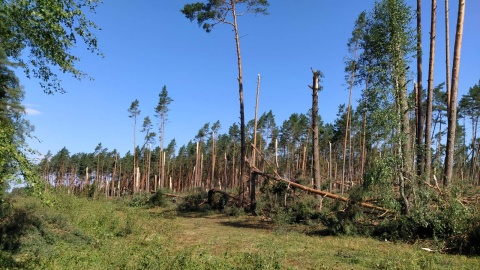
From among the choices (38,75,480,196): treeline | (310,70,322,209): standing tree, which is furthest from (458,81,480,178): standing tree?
(310,70,322,209): standing tree

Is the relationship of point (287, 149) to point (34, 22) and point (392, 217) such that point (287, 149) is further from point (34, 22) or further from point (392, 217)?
point (34, 22)

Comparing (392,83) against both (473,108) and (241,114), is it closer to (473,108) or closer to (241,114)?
(241,114)

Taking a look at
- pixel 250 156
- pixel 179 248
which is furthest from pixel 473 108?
pixel 179 248

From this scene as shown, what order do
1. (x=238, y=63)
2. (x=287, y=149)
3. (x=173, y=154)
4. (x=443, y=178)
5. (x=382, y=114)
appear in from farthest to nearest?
(x=173, y=154) < (x=287, y=149) < (x=238, y=63) < (x=443, y=178) < (x=382, y=114)

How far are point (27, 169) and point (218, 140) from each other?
209 feet

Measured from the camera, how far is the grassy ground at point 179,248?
7.73 meters

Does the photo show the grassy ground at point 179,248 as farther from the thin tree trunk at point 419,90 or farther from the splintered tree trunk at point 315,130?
the splintered tree trunk at point 315,130

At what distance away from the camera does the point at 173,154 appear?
74.0 meters

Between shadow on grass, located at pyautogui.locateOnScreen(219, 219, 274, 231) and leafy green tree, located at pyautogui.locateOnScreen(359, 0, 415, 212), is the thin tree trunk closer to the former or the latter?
leafy green tree, located at pyautogui.locateOnScreen(359, 0, 415, 212)

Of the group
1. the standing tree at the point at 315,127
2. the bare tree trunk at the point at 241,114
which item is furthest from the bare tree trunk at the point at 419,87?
the bare tree trunk at the point at 241,114

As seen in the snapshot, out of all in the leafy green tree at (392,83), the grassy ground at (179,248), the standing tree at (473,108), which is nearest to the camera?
the grassy ground at (179,248)

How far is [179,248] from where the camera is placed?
1017 centimetres

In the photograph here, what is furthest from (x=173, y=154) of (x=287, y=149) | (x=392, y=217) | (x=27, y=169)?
(x=27, y=169)

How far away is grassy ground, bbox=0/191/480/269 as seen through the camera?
773 centimetres
